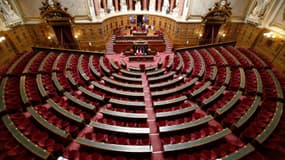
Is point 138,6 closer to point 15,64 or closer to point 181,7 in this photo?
point 181,7

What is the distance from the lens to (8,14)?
13.6 metres

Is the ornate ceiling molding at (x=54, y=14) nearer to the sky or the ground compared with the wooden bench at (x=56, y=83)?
nearer to the sky

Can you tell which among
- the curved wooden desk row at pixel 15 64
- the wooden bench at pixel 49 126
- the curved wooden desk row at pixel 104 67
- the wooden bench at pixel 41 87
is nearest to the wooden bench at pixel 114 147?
the wooden bench at pixel 49 126

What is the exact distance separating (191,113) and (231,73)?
5.81 m

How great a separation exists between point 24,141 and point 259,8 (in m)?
21.8

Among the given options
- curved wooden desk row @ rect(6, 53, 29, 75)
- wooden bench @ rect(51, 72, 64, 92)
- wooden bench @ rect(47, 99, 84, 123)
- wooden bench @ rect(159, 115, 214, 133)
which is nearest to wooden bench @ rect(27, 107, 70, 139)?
wooden bench @ rect(47, 99, 84, 123)

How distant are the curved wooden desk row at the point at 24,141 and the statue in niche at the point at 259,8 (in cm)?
2064

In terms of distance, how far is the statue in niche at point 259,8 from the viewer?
13763 millimetres

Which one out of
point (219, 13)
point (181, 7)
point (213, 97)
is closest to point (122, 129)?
point (213, 97)

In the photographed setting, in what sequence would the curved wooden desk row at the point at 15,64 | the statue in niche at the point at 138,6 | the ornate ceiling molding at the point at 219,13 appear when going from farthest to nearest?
the statue in niche at the point at 138,6 → the ornate ceiling molding at the point at 219,13 → the curved wooden desk row at the point at 15,64

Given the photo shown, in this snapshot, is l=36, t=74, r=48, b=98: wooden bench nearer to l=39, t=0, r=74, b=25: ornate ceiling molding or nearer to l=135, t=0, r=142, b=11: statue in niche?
l=39, t=0, r=74, b=25: ornate ceiling molding

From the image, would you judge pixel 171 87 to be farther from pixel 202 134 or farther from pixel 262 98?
pixel 262 98

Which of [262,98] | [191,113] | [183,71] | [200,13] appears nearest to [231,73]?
[262,98]

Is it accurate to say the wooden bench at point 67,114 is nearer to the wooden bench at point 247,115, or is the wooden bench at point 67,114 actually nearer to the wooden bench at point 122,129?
the wooden bench at point 122,129
